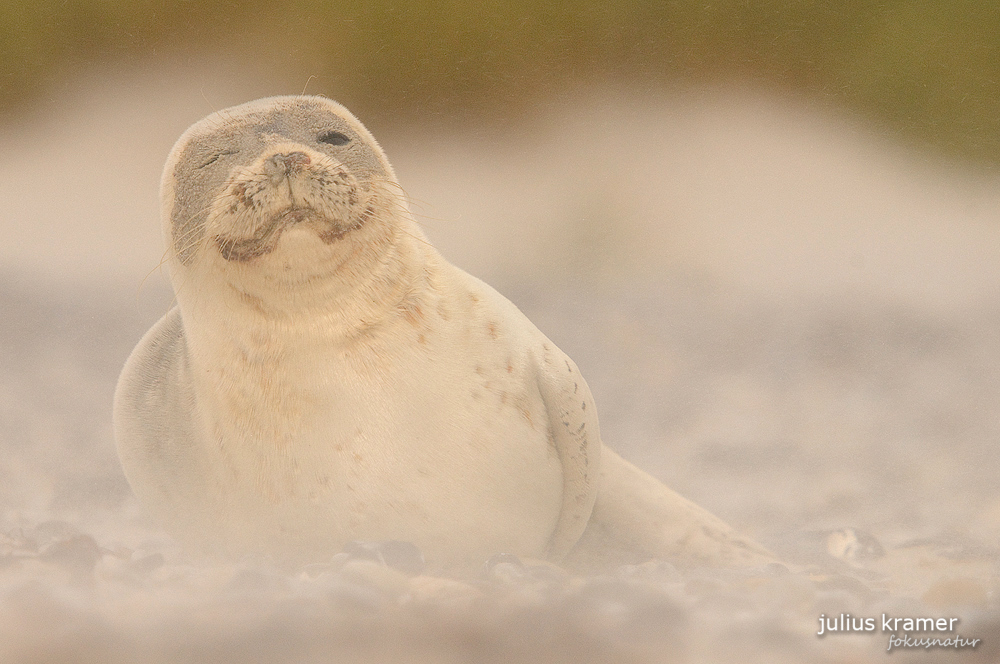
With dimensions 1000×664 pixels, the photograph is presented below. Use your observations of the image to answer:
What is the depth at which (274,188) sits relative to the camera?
3.78ft

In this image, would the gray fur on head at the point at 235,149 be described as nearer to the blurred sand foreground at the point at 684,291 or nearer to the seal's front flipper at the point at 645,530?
the blurred sand foreground at the point at 684,291

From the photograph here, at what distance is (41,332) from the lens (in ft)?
5.77

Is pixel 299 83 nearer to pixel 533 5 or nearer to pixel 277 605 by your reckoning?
pixel 533 5

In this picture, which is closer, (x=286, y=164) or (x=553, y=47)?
(x=286, y=164)

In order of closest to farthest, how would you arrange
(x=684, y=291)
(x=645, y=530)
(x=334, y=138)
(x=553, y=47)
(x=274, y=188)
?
(x=274, y=188) < (x=334, y=138) < (x=645, y=530) < (x=553, y=47) < (x=684, y=291)

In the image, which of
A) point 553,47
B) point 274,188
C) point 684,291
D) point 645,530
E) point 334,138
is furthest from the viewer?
point 684,291

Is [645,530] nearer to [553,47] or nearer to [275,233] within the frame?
[275,233]

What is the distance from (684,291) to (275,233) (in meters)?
1.05

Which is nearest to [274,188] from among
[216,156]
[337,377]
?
[216,156]

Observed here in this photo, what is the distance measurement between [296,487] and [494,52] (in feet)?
3.11

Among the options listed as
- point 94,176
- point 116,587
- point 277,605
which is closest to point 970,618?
point 277,605

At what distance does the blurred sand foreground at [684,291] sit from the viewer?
1.63 meters

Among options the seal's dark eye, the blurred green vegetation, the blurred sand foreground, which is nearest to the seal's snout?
the seal's dark eye

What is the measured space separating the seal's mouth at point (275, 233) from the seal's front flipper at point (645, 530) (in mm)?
653
